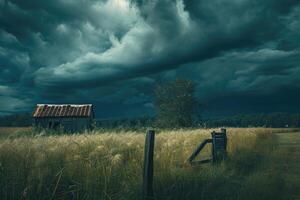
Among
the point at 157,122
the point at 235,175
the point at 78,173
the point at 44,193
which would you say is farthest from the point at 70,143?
the point at 157,122

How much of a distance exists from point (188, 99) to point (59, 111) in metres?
36.4

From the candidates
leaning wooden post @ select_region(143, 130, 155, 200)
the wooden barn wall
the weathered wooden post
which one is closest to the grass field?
leaning wooden post @ select_region(143, 130, 155, 200)

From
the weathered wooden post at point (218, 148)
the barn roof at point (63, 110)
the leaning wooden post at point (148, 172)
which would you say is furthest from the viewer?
the barn roof at point (63, 110)

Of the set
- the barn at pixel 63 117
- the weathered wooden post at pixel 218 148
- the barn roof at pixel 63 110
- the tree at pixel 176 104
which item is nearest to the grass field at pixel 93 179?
the weathered wooden post at pixel 218 148

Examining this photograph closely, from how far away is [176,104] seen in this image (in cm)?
6500

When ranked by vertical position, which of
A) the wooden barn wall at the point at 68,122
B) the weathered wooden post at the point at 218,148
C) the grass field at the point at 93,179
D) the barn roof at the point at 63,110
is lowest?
the grass field at the point at 93,179

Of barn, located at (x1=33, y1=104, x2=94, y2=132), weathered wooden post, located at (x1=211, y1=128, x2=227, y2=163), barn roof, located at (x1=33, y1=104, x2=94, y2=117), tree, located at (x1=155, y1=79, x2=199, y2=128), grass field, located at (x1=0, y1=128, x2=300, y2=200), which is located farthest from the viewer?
tree, located at (x1=155, y1=79, x2=199, y2=128)

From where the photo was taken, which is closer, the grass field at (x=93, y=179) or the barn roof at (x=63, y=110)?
the grass field at (x=93, y=179)

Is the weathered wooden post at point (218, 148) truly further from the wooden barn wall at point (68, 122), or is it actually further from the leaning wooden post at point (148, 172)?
the wooden barn wall at point (68, 122)

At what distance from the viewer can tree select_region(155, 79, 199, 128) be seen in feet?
213

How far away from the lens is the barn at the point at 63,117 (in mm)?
33688

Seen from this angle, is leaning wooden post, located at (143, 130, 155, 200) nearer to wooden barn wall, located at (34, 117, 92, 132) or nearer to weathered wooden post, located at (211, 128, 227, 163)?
weathered wooden post, located at (211, 128, 227, 163)

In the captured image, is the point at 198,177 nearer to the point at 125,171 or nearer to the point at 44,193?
the point at 125,171

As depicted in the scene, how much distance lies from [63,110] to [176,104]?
33.9 m
